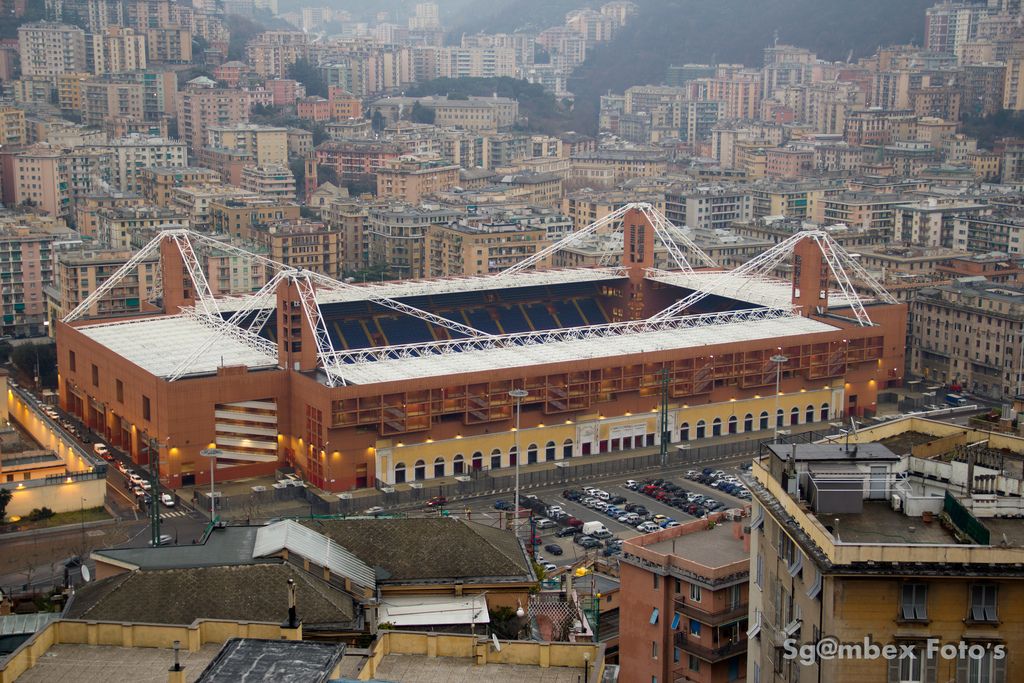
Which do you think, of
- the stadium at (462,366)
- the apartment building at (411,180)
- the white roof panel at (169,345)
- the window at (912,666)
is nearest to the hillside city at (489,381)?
the window at (912,666)

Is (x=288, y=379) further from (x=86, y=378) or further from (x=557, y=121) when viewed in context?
(x=557, y=121)

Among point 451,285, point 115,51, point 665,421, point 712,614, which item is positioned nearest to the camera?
point 712,614

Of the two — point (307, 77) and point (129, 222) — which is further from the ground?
point (307, 77)

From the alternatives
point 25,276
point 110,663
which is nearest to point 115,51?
point 25,276

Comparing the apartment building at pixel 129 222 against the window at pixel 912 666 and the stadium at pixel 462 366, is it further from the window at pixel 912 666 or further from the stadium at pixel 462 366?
the window at pixel 912 666

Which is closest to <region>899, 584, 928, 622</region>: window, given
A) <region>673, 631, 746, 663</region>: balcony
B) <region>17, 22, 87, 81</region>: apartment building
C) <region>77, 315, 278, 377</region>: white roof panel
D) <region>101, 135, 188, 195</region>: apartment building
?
<region>673, 631, 746, 663</region>: balcony

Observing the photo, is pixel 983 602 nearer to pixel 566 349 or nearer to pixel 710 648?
pixel 710 648
